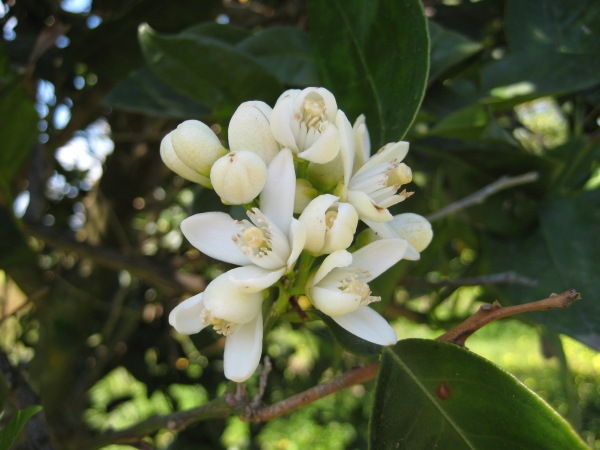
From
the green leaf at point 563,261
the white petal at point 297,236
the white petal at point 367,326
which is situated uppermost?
the white petal at point 297,236

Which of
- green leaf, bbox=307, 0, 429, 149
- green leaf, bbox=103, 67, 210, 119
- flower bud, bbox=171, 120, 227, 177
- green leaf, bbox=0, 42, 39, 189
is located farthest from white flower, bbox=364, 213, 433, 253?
green leaf, bbox=0, 42, 39, 189

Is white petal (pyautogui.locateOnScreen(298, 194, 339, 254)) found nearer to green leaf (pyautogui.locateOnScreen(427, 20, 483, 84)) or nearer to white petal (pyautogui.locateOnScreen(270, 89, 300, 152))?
white petal (pyautogui.locateOnScreen(270, 89, 300, 152))

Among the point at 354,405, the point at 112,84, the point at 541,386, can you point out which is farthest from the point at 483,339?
the point at 112,84

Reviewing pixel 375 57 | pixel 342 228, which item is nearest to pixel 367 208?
pixel 342 228

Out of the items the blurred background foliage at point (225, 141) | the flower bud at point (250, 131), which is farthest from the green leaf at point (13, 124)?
the flower bud at point (250, 131)

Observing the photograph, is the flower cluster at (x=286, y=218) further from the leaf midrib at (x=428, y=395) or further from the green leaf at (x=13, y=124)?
the green leaf at (x=13, y=124)

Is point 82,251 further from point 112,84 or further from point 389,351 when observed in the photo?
point 389,351

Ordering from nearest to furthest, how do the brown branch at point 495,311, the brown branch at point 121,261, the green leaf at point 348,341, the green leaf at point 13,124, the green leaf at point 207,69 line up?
the brown branch at point 495,311, the green leaf at point 348,341, the green leaf at point 207,69, the green leaf at point 13,124, the brown branch at point 121,261

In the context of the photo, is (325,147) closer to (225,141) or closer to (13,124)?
(225,141)
